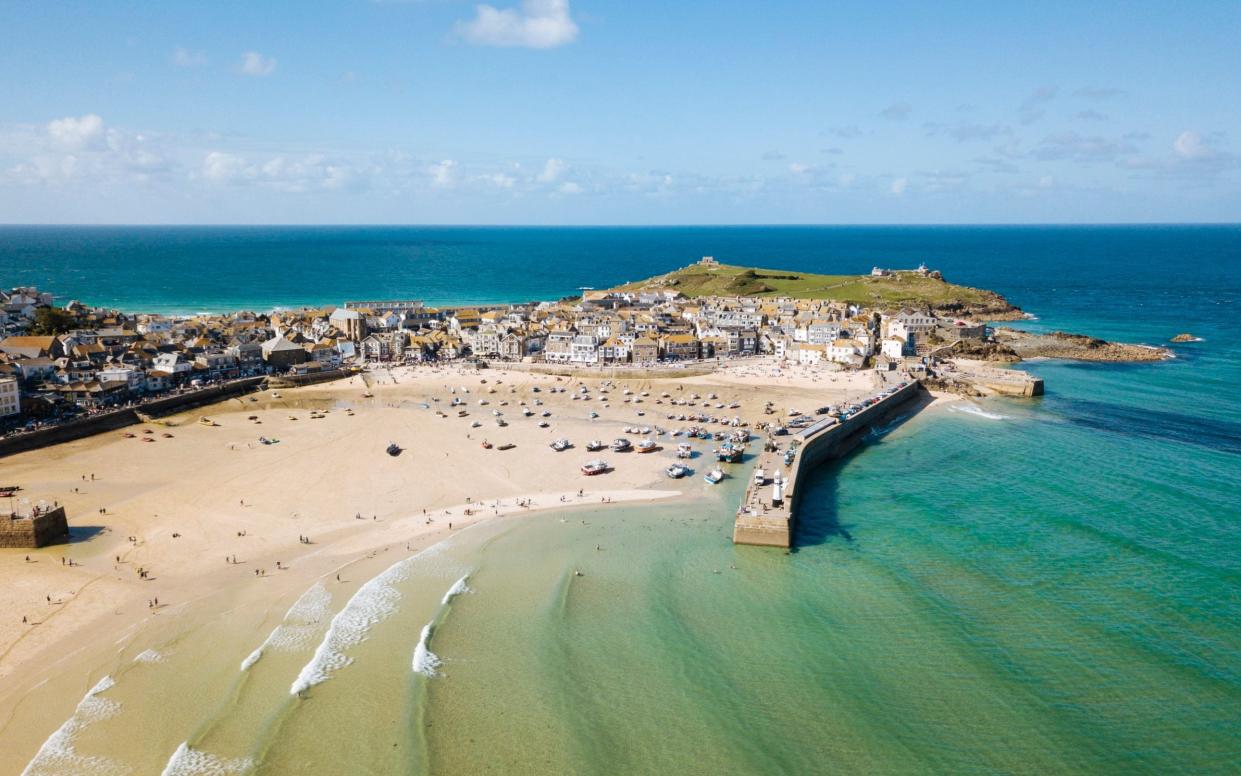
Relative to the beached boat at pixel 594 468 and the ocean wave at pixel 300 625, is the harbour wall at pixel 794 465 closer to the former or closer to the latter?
the beached boat at pixel 594 468

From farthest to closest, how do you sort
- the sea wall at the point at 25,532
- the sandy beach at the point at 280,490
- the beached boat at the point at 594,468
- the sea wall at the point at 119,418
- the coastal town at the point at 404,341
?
1. the coastal town at the point at 404,341
2. the sea wall at the point at 119,418
3. the beached boat at the point at 594,468
4. the sea wall at the point at 25,532
5. the sandy beach at the point at 280,490

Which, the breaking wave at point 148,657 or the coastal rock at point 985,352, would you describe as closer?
the breaking wave at point 148,657

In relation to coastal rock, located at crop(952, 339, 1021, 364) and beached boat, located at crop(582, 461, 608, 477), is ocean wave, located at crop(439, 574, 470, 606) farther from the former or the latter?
coastal rock, located at crop(952, 339, 1021, 364)

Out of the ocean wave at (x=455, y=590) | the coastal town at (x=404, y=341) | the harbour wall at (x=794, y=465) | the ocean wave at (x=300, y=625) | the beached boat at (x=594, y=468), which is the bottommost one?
the ocean wave at (x=300, y=625)

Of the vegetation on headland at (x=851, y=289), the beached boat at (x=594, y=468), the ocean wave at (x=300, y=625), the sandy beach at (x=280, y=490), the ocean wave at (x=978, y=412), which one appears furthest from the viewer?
the vegetation on headland at (x=851, y=289)

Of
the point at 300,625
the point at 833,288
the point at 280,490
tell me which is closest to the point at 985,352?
the point at 833,288

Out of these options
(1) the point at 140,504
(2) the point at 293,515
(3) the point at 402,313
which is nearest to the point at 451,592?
(2) the point at 293,515

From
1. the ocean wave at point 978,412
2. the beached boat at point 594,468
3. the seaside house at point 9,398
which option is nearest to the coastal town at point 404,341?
the seaside house at point 9,398

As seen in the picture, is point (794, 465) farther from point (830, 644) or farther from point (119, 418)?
point (119, 418)
